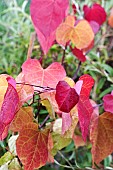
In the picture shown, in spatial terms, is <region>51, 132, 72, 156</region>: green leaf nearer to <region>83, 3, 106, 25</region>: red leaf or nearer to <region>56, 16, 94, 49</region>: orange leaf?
<region>56, 16, 94, 49</region>: orange leaf

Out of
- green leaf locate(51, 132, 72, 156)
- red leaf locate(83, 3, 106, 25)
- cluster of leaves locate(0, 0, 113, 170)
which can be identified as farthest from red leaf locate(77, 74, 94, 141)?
red leaf locate(83, 3, 106, 25)

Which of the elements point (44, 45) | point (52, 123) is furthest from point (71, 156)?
point (44, 45)

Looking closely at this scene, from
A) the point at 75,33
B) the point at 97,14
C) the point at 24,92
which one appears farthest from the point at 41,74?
the point at 97,14

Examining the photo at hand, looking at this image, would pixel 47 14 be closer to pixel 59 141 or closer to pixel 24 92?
pixel 24 92

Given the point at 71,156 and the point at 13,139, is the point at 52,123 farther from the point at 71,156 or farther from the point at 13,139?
the point at 71,156

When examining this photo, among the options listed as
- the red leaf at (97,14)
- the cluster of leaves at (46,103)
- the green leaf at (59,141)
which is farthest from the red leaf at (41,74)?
the red leaf at (97,14)

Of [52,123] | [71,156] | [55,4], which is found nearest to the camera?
[55,4]
